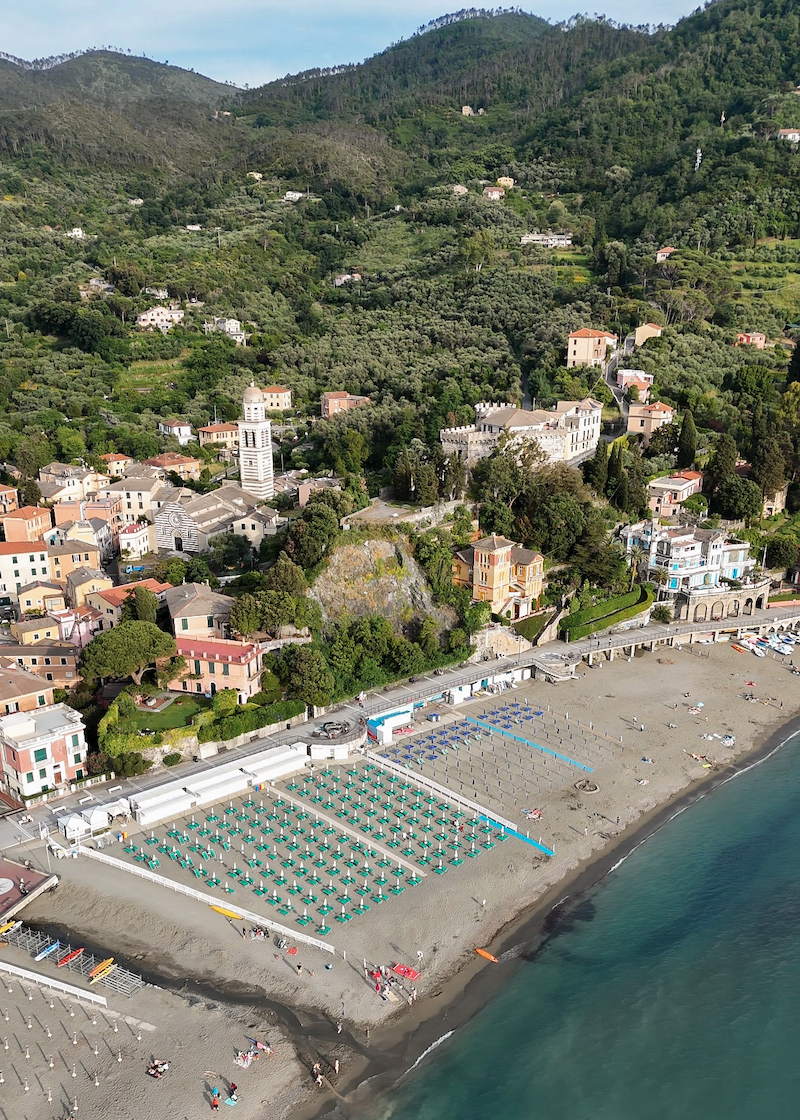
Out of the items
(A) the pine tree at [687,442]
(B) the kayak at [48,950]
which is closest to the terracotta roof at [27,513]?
(B) the kayak at [48,950]

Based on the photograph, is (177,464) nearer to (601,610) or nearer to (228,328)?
(228,328)

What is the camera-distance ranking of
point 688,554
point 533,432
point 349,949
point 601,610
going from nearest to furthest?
point 349,949 → point 601,610 → point 688,554 → point 533,432

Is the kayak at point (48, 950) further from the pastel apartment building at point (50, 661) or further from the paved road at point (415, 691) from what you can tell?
the pastel apartment building at point (50, 661)

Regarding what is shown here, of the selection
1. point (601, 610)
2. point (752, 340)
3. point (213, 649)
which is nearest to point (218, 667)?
point (213, 649)

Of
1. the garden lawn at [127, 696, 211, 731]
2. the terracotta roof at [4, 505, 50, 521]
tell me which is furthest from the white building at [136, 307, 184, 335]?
the garden lawn at [127, 696, 211, 731]

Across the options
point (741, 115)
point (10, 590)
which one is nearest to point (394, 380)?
point (10, 590)

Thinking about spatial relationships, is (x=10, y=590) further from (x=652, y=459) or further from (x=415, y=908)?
(x=652, y=459)
